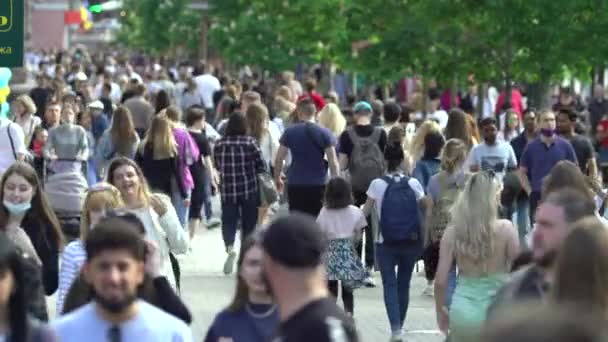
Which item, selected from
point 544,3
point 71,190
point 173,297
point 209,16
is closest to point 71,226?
point 71,190

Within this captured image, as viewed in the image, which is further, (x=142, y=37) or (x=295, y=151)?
(x=142, y=37)

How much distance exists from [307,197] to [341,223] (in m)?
4.17

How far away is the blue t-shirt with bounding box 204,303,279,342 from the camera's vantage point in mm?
7355

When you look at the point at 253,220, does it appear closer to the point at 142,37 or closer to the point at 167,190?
the point at 167,190

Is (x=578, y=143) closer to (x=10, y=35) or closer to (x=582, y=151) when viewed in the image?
(x=582, y=151)

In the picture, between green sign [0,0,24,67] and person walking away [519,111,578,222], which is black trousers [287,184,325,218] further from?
green sign [0,0,24,67]

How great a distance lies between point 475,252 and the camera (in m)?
10.1

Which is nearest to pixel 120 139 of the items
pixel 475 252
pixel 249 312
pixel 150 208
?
pixel 150 208

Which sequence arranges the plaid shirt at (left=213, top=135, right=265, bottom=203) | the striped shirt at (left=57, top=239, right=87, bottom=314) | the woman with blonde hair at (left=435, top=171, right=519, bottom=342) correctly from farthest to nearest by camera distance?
1. the plaid shirt at (left=213, top=135, right=265, bottom=203)
2. the woman with blonde hair at (left=435, top=171, right=519, bottom=342)
3. the striped shirt at (left=57, top=239, right=87, bottom=314)

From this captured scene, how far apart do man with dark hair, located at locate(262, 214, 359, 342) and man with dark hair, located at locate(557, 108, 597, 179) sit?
12.3 meters

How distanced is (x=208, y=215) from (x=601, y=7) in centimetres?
800

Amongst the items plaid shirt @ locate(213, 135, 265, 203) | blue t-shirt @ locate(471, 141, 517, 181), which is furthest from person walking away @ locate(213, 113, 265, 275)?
blue t-shirt @ locate(471, 141, 517, 181)

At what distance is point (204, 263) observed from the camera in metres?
20.4

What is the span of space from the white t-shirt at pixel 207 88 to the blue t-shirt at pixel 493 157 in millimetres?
18062
